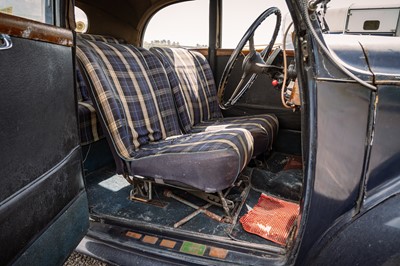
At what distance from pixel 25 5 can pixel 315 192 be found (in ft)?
Result: 3.66

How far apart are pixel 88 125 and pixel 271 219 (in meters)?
1.33

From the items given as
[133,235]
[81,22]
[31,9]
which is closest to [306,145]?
[133,235]

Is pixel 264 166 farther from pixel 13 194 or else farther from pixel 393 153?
pixel 13 194

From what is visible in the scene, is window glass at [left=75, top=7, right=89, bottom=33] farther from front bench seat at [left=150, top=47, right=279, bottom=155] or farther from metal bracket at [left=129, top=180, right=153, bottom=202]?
metal bracket at [left=129, top=180, right=153, bottom=202]

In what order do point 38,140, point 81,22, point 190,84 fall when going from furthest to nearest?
1. point 81,22
2. point 190,84
3. point 38,140

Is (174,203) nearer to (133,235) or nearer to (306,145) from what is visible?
(133,235)

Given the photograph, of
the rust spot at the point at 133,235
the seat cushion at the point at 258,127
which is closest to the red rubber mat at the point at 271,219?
the seat cushion at the point at 258,127

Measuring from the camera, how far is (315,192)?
1.01 metres

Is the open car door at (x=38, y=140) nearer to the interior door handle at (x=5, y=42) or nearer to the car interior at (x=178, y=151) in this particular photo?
the interior door handle at (x=5, y=42)

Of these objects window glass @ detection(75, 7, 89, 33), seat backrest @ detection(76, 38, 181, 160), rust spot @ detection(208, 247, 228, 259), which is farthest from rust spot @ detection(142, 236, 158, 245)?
window glass @ detection(75, 7, 89, 33)

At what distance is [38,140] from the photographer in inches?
35.1

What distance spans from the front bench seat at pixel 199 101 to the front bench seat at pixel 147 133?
0.16 meters

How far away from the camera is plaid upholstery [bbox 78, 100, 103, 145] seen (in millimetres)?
2014

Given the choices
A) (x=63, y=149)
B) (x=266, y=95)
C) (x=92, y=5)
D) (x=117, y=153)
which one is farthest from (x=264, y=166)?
(x=92, y=5)
